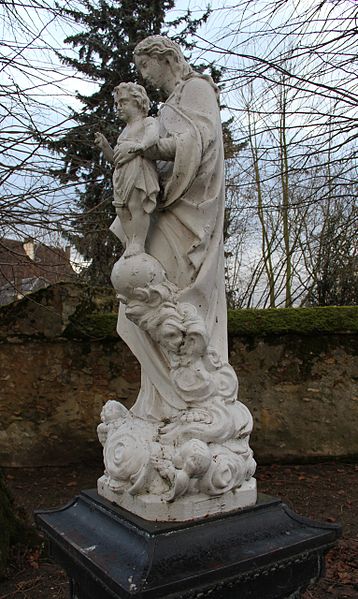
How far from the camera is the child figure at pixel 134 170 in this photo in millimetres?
2145

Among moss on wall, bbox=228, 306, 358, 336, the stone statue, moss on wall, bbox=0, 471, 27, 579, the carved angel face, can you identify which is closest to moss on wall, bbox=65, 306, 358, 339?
moss on wall, bbox=228, 306, 358, 336

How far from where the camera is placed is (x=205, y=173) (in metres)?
2.28

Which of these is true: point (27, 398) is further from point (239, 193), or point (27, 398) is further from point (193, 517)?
point (239, 193)

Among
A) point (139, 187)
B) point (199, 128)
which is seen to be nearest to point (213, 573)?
point (139, 187)

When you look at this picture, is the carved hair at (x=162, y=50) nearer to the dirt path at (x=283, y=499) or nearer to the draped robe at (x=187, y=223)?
the draped robe at (x=187, y=223)

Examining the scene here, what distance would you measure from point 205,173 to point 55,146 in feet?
8.47

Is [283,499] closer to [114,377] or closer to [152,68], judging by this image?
[114,377]

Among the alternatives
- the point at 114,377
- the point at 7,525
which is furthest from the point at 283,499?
the point at 7,525

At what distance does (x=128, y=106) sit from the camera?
7.32ft

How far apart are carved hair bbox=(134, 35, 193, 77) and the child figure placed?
0.91 ft

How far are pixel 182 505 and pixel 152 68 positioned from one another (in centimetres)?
192

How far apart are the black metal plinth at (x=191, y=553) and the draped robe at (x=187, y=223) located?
48 cm

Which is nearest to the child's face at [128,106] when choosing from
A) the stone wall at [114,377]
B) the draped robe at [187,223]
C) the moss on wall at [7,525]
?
the draped robe at [187,223]

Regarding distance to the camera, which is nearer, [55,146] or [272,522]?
[272,522]
